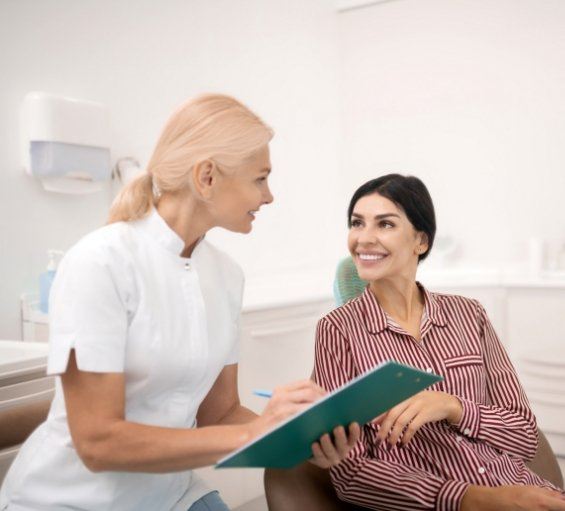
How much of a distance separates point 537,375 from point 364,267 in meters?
2.06

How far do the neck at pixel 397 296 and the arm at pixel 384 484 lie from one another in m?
0.25

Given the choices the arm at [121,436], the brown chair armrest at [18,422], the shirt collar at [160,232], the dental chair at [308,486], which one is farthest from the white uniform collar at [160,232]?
the brown chair armrest at [18,422]

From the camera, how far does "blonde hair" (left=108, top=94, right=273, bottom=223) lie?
1207 millimetres

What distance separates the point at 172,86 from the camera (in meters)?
3.28

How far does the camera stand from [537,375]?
11.1ft

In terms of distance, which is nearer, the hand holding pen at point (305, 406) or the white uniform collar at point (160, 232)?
the hand holding pen at point (305, 406)

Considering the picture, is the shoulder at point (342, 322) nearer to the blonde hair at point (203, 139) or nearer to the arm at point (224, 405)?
the arm at point (224, 405)

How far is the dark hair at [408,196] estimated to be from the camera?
168cm

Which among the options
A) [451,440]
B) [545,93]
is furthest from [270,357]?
[545,93]

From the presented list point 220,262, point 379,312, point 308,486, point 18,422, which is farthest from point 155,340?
point 18,422

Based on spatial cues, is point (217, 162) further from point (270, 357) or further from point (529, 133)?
point (529, 133)

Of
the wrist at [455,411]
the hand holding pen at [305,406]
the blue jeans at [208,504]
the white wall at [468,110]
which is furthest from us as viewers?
the white wall at [468,110]

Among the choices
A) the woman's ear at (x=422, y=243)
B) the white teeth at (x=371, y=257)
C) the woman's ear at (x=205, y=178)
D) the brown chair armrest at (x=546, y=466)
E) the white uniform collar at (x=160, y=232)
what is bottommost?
the brown chair armrest at (x=546, y=466)

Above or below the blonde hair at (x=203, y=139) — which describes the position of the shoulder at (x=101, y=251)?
below
